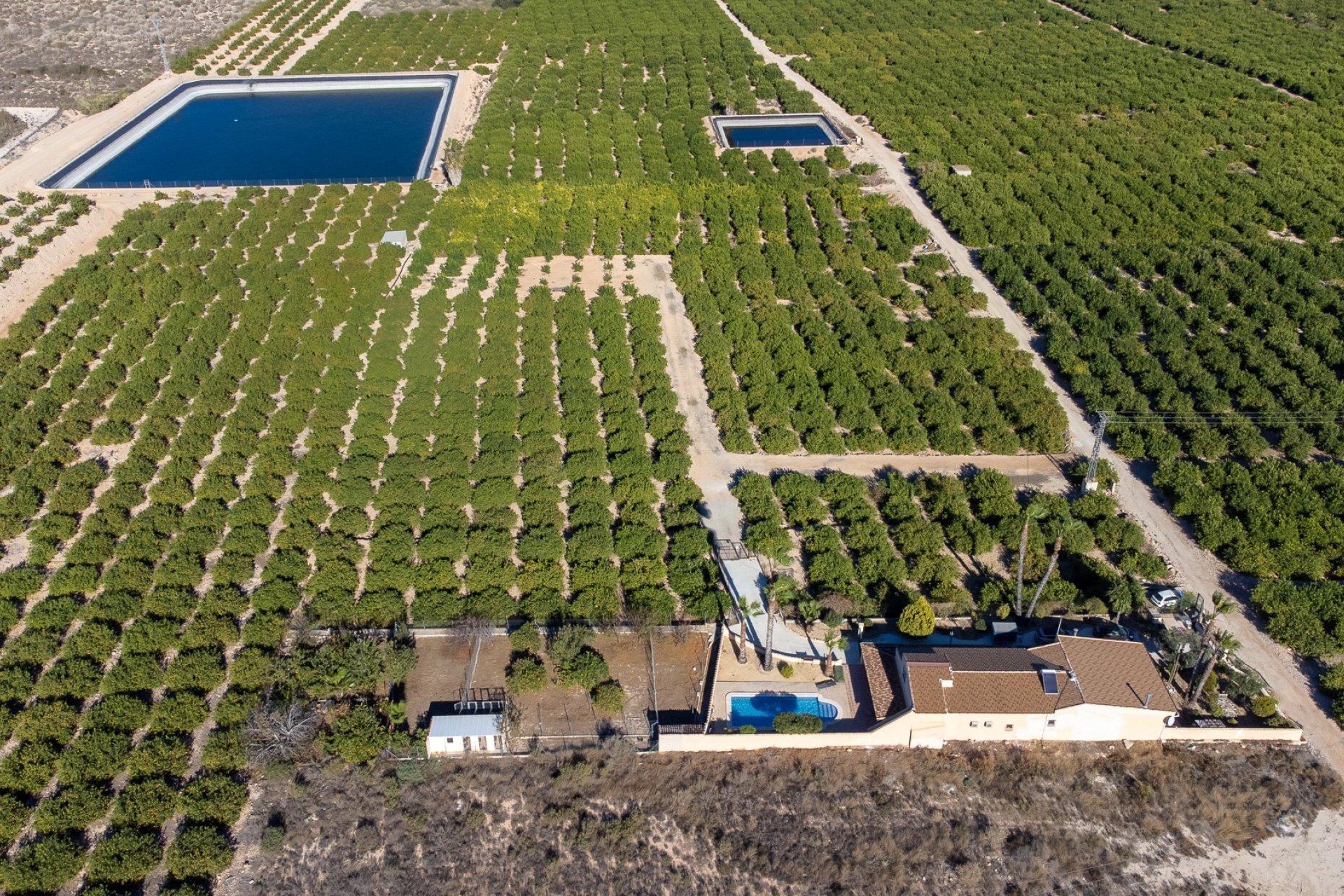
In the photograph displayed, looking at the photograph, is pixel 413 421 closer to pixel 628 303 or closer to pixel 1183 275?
pixel 628 303

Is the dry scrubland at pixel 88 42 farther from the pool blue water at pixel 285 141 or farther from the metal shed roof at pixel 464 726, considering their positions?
the metal shed roof at pixel 464 726

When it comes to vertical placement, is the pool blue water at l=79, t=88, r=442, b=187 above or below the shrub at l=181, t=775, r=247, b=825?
above

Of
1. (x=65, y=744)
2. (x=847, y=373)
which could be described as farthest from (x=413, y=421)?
(x=847, y=373)

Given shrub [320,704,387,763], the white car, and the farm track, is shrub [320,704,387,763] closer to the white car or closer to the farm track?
the farm track

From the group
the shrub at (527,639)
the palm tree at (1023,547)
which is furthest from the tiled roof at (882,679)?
→ the shrub at (527,639)

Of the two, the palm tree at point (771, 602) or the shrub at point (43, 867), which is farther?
the palm tree at point (771, 602)

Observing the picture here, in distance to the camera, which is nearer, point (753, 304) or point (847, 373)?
point (847, 373)

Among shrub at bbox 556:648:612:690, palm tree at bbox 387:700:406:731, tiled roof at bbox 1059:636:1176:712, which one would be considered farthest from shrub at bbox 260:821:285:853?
tiled roof at bbox 1059:636:1176:712
